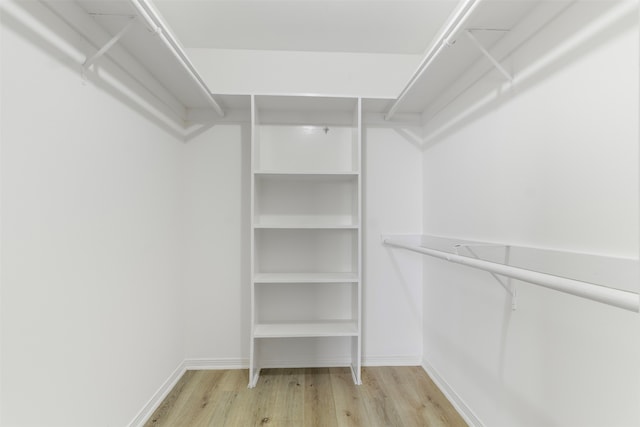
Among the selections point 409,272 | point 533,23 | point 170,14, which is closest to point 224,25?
point 170,14

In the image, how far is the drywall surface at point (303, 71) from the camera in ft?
7.20

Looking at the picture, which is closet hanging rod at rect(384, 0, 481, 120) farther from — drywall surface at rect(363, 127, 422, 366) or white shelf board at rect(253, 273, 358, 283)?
white shelf board at rect(253, 273, 358, 283)

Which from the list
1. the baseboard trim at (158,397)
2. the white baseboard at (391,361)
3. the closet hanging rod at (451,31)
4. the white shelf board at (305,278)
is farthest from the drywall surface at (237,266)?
the closet hanging rod at (451,31)

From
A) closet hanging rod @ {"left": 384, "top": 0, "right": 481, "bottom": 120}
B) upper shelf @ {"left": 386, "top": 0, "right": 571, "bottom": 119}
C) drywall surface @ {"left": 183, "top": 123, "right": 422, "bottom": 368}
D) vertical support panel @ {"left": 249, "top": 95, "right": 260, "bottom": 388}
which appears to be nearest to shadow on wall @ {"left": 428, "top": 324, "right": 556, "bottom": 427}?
drywall surface @ {"left": 183, "top": 123, "right": 422, "bottom": 368}

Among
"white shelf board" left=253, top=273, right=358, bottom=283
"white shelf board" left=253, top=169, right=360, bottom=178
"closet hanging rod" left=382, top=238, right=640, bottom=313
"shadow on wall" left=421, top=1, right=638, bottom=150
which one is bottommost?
"white shelf board" left=253, top=273, right=358, bottom=283

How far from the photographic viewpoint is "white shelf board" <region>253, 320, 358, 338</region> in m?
1.89

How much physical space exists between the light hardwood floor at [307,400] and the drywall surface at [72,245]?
27 centimetres

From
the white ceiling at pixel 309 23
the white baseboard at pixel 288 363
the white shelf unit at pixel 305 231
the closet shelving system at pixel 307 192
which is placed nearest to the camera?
the white ceiling at pixel 309 23

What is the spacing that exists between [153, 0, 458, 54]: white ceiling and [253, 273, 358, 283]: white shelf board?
5.37 feet

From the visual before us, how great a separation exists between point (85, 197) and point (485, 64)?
193 cm

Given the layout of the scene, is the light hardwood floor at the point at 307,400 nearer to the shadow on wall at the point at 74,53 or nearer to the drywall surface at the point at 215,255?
the drywall surface at the point at 215,255

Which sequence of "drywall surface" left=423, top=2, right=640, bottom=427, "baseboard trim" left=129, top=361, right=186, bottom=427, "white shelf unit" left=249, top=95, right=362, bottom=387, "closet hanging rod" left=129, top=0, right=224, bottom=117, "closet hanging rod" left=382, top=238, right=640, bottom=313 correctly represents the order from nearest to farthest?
"closet hanging rod" left=382, top=238, right=640, bottom=313, "drywall surface" left=423, top=2, right=640, bottom=427, "closet hanging rod" left=129, top=0, right=224, bottom=117, "baseboard trim" left=129, top=361, right=186, bottom=427, "white shelf unit" left=249, top=95, right=362, bottom=387

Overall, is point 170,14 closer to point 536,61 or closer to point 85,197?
point 85,197

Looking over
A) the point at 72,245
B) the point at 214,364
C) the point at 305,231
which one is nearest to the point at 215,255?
the point at 305,231
